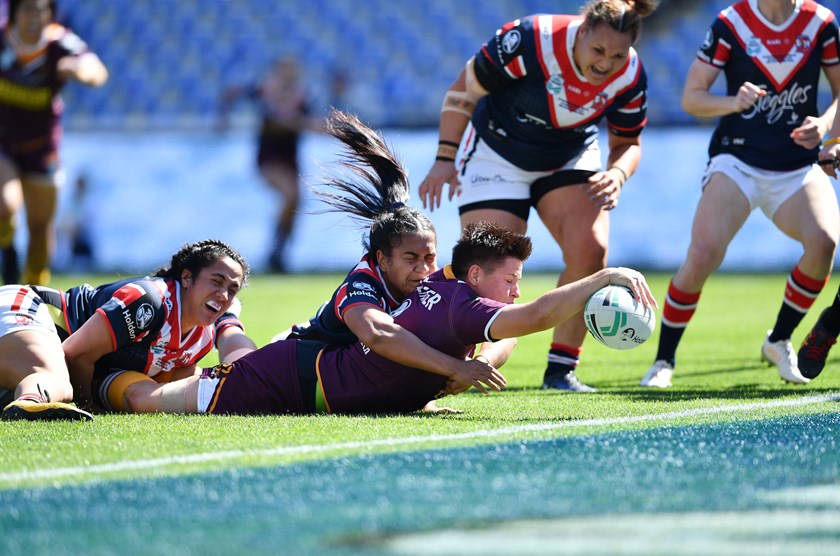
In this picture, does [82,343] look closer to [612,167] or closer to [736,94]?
[612,167]

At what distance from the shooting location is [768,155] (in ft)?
19.8

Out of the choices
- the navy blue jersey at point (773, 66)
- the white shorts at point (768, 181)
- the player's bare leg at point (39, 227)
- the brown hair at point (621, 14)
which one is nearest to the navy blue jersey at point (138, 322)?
the brown hair at point (621, 14)

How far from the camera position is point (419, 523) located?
8.44 feet

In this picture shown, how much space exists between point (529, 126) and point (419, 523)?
12.4 feet

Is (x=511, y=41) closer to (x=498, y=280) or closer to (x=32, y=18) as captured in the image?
(x=498, y=280)

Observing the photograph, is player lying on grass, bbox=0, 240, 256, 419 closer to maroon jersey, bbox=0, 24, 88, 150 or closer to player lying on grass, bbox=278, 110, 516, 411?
Answer: player lying on grass, bbox=278, 110, 516, 411

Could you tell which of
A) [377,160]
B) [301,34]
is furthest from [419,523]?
[301,34]

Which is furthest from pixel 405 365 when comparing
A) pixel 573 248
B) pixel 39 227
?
pixel 39 227

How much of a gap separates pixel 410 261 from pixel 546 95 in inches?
66.3

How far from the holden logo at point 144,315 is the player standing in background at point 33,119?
5233 mm

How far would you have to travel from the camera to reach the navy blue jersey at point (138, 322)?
470cm

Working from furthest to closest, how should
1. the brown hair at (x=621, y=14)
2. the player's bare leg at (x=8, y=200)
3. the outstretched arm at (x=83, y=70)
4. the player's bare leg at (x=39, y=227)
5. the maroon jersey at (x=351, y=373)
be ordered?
1. the player's bare leg at (x=39, y=227)
2. the player's bare leg at (x=8, y=200)
3. the outstretched arm at (x=83, y=70)
4. the brown hair at (x=621, y=14)
5. the maroon jersey at (x=351, y=373)

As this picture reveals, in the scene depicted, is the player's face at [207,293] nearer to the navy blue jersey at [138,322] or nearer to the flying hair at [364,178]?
the navy blue jersey at [138,322]

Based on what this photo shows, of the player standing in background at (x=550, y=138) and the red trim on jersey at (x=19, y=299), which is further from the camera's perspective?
the player standing in background at (x=550, y=138)
